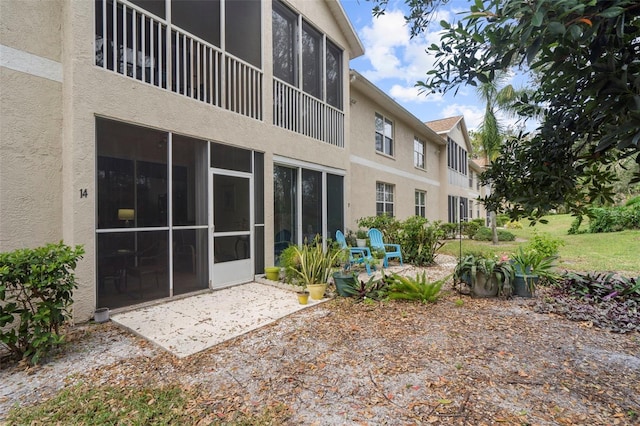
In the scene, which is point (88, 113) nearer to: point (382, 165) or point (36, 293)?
point (36, 293)

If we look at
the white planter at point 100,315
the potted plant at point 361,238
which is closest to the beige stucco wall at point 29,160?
the white planter at point 100,315

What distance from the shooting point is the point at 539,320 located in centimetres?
471

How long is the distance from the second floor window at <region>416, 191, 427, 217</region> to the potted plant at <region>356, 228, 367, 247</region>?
663cm

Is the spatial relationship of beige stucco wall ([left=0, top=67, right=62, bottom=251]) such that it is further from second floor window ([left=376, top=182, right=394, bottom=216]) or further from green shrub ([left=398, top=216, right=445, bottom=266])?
second floor window ([left=376, top=182, right=394, bottom=216])

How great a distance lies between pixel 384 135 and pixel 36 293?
1187 centimetres

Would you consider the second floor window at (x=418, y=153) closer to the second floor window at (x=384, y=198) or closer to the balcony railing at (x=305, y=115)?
the second floor window at (x=384, y=198)

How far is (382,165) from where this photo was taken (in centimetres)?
1273

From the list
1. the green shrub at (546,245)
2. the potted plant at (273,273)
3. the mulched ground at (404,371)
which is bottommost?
the mulched ground at (404,371)

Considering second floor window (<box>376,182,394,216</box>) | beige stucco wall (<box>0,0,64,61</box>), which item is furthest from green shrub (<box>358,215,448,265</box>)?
beige stucco wall (<box>0,0,64,61</box>)

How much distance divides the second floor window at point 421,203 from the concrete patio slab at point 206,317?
11.5 metres

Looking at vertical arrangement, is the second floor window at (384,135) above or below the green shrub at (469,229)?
above

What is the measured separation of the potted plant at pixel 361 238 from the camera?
9562 mm

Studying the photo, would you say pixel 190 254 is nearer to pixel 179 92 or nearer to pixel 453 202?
pixel 179 92

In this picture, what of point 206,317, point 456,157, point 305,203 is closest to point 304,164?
point 305,203
